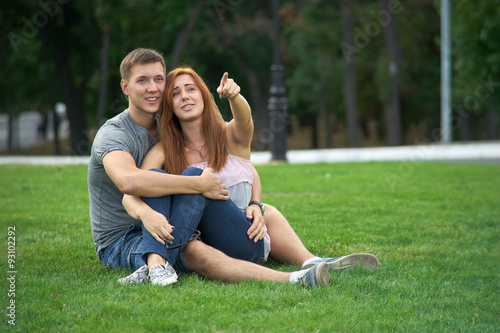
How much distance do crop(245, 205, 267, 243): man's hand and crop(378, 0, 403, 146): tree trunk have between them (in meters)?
23.3

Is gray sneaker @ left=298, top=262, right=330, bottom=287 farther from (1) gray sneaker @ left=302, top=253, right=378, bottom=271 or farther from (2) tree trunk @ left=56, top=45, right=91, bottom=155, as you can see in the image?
(2) tree trunk @ left=56, top=45, right=91, bottom=155

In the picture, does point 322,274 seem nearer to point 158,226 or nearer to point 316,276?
point 316,276

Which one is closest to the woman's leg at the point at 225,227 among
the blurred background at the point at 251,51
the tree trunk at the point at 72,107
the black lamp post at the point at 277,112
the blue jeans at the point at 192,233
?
the blue jeans at the point at 192,233

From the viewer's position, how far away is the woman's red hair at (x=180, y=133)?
4.50 m

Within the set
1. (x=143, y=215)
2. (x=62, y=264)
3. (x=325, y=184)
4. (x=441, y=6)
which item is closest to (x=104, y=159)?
(x=143, y=215)

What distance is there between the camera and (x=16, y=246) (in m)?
5.71

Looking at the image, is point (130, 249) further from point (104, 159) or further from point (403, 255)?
point (403, 255)

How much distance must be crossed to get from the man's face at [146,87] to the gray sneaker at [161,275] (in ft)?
3.85

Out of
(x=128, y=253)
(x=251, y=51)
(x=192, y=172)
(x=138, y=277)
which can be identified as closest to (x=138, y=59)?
(x=192, y=172)

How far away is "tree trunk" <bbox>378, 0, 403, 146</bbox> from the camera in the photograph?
26.4m

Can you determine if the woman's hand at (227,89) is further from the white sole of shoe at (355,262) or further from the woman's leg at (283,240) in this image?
the white sole of shoe at (355,262)

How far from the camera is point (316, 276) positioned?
408 cm

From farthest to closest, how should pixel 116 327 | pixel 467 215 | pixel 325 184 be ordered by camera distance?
pixel 325 184, pixel 467 215, pixel 116 327

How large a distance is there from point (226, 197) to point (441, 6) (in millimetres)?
18670
